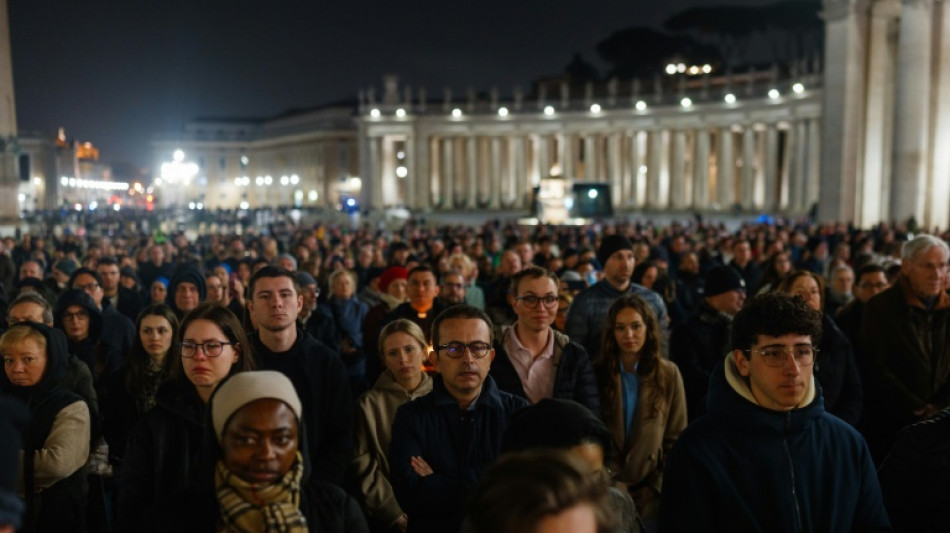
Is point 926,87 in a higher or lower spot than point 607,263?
higher

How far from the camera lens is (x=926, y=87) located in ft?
89.1

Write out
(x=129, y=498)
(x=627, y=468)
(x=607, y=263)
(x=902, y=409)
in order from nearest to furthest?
(x=129, y=498) < (x=627, y=468) < (x=902, y=409) < (x=607, y=263)

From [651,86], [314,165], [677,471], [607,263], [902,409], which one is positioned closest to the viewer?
[677,471]

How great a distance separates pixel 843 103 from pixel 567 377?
2826 centimetres

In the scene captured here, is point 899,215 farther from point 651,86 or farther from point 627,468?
point 651,86

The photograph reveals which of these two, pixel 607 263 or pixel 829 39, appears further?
pixel 829 39

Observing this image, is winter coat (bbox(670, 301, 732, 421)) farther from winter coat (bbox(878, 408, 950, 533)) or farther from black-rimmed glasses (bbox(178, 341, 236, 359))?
black-rimmed glasses (bbox(178, 341, 236, 359))

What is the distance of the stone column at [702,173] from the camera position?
219ft

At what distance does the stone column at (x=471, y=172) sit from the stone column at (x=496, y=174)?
166cm

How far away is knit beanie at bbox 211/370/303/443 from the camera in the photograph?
3.40m

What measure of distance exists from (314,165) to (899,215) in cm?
9356

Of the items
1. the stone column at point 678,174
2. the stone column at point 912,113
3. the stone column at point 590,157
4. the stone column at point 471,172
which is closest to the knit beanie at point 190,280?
the stone column at point 912,113

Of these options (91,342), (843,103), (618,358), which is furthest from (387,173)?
(618,358)

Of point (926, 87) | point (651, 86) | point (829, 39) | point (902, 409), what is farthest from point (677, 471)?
point (651, 86)
